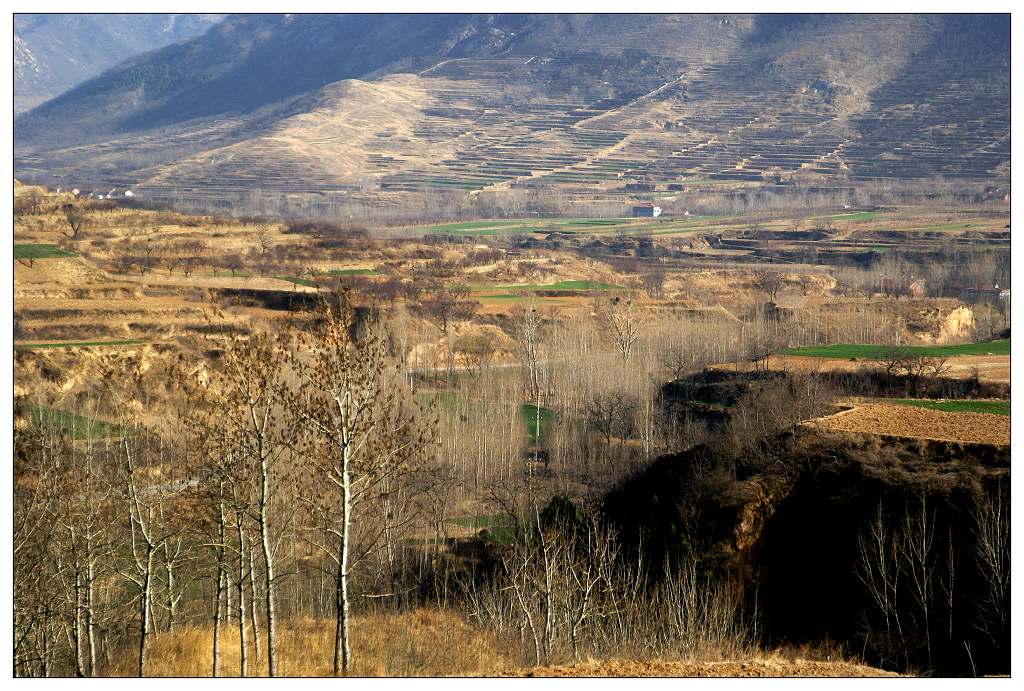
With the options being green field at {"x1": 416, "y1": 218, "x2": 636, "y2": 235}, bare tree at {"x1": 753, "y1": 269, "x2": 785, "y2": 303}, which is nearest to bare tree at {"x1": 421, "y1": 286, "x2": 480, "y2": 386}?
bare tree at {"x1": 753, "y1": 269, "x2": 785, "y2": 303}

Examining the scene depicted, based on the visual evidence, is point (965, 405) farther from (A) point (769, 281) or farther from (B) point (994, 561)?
(A) point (769, 281)

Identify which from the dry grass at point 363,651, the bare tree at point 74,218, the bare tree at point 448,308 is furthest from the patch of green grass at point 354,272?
the dry grass at point 363,651

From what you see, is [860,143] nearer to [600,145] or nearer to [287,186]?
[600,145]

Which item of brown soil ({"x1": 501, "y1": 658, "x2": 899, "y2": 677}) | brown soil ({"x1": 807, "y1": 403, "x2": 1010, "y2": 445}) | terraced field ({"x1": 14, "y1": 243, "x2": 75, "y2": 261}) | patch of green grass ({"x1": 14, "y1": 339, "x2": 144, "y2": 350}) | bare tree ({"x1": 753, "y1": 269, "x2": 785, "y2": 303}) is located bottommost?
brown soil ({"x1": 501, "y1": 658, "x2": 899, "y2": 677})

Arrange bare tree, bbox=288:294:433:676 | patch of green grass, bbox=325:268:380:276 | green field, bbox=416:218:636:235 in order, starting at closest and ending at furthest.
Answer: bare tree, bbox=288:294:433:676 < patch of green grass, bbox=325:268:380:276 < green field, bbox=416:218:636:235

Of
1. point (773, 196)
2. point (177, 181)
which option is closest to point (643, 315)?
point (773, 196)

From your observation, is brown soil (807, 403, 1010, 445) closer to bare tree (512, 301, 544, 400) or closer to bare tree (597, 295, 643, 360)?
bare tree (512, 301, 544, 400)

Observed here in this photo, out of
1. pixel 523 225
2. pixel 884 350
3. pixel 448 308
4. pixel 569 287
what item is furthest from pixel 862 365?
pixel 523 225

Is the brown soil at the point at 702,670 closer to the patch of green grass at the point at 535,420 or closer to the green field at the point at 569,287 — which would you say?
the patch of green grass at the point at 535,420
